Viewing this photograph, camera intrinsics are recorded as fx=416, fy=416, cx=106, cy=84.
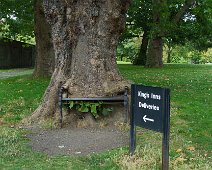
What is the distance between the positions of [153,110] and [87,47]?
3.44 m

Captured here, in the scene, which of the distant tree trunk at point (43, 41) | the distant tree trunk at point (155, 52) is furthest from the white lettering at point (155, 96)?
the distant tree trunk at point (155, 52)

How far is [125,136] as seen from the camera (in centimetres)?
741

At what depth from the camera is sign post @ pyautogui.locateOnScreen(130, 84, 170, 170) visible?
5.27 metres

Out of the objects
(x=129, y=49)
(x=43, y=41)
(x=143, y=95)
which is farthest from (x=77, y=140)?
(x=129, y=49)

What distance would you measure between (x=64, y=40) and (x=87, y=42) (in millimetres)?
583

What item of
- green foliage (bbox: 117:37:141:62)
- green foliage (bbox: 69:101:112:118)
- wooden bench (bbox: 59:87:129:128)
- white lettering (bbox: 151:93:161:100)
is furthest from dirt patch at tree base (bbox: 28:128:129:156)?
green foliage (bbox: 117:37:141:62)

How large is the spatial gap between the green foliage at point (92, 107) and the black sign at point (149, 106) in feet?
7.93

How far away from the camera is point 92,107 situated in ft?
26.8

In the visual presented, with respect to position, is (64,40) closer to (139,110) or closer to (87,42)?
(87,42)

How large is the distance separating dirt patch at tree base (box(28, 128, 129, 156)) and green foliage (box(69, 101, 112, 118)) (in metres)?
0.37

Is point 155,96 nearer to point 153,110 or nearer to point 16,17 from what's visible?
point 153,110

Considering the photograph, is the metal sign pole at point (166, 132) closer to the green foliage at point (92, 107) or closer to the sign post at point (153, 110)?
the sign post at point (153, 110)

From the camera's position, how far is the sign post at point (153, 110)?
17.3 feet

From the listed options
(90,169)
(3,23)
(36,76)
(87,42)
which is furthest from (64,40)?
(3,23)
